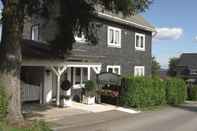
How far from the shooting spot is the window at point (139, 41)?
35.1 metres

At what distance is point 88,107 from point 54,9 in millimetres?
7541

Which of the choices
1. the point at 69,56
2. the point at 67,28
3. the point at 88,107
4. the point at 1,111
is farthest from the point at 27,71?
the point at 1,111

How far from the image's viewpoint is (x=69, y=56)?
2389 cm

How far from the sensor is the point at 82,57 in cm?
2503

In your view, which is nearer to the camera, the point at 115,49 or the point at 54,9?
the point at 54,9

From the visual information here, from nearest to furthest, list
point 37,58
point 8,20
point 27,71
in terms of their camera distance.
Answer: point 8,20 < point 37,58 < point 27,71

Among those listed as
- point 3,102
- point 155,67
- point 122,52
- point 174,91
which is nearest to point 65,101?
point 3,102

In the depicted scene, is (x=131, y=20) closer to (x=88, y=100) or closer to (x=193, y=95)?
(x=193, y=95)

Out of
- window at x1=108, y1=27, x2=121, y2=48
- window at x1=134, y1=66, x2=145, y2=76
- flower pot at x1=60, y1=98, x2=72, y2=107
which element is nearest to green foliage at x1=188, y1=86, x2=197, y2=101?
window at x1=134, y1=66, x2=145, y2=76

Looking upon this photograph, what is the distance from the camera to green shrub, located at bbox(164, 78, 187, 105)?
96.8 ft

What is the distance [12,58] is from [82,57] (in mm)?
10211

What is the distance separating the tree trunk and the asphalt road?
1.80m

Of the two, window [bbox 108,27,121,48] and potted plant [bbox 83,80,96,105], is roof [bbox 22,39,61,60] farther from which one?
window [bbox 108,27,121,48]

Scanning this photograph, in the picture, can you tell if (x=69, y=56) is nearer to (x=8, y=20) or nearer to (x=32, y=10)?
(x=32, y=10)
